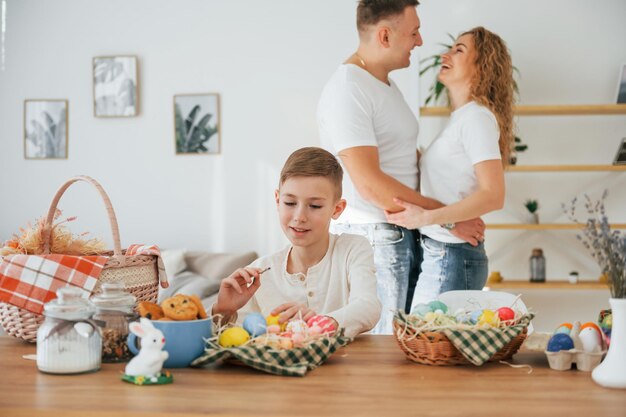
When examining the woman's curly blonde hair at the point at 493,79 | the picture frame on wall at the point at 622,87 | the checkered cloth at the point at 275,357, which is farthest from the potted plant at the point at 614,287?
the picture frame on wall at the point at 622,87

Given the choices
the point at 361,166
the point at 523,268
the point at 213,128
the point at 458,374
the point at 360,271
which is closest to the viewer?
the point at 458,374

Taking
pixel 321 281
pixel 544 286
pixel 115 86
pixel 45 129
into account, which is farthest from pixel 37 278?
pixel 45 129

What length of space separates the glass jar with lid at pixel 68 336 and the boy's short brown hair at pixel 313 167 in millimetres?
741

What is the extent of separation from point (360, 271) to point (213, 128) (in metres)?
3.54

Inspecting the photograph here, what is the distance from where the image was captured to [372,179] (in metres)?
2.37

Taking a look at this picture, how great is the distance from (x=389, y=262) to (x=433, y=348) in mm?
1122

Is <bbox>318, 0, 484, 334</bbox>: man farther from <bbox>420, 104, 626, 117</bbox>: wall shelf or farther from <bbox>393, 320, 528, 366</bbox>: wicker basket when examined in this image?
<bbox>420, 104, 626, 117</bbox>: wall shelf

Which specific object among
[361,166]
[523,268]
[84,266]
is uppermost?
[361,166]

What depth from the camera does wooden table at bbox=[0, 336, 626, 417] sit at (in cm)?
101

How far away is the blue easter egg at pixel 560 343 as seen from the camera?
1292mm

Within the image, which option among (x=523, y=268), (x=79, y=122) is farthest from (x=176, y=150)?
(x=523, y=268)

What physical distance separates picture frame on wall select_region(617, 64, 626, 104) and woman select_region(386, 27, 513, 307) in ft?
8.02

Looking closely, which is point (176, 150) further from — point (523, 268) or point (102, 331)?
point (102, 331)

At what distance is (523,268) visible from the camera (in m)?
4.85
